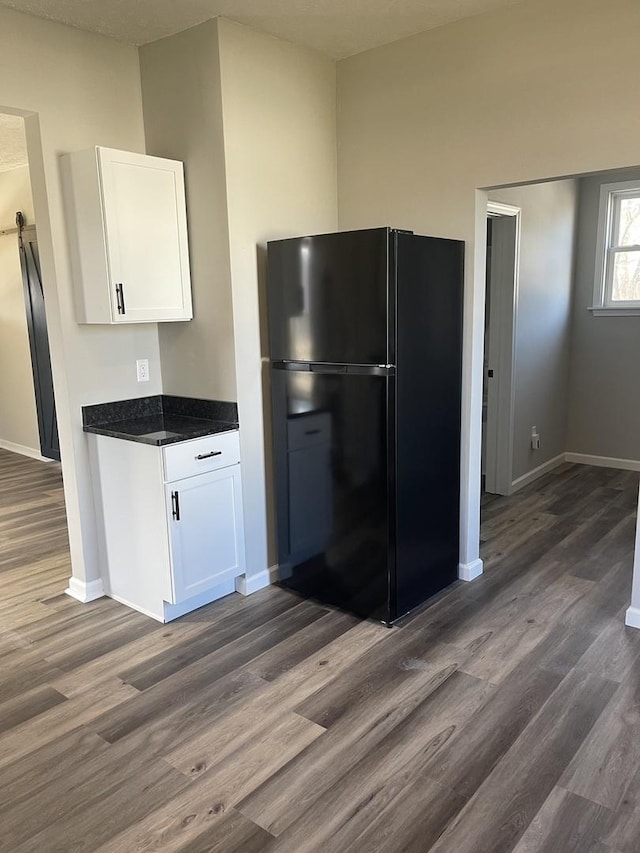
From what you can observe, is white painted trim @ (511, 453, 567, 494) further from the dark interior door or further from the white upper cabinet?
the dark interior door

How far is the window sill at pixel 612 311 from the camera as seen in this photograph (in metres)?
5.22

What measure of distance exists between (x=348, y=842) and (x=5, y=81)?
315cm

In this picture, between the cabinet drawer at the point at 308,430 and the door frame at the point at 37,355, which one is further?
the door frame at the point at 37,355

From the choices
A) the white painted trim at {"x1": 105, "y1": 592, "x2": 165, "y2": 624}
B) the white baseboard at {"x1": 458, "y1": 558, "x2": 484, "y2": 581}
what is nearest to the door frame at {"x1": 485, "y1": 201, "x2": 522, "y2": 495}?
the white baseboard at {"x1": 458, "y1": 558, "x2": 484, "y2": 581}

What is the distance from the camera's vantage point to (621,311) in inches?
Answer: 208

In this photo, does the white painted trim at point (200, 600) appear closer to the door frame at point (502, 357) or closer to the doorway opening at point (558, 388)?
the doorway opening at point (558, 388)

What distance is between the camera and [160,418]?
3430 mm

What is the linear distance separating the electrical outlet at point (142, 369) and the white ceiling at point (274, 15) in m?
1.54

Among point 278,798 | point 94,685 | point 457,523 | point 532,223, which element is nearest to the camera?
point 278,798

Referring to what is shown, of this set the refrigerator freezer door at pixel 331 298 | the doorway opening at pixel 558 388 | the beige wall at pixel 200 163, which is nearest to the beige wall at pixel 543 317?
the doorway opening at pixel 558 388

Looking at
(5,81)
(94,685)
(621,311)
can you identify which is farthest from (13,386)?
(621,311)

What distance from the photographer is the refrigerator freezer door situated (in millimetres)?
2725

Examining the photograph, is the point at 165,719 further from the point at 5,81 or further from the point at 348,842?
the point at 5,81

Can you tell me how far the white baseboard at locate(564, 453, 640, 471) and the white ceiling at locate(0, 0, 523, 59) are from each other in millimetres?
3823
